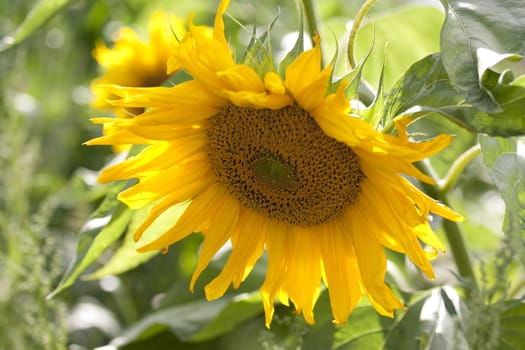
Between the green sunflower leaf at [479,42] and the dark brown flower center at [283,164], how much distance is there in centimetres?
13

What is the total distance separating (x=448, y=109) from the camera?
604 millimetres

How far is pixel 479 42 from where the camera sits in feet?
1.90

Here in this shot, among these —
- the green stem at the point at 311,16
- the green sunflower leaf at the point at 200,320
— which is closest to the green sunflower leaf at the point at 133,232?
the green sunflower leaf at the point at 200,320

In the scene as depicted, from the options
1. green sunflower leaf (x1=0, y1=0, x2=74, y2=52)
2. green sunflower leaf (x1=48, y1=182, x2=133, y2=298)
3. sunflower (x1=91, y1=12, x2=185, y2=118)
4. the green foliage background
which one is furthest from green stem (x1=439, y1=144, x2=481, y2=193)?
sunflower (x1=91, y1=12, x2=185, y2=118)

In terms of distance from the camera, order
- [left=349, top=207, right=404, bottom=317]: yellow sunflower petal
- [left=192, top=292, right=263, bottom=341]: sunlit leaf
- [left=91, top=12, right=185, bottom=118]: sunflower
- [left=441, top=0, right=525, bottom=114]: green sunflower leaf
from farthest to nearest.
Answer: [left=91, top=12, right=185, bottom=118]: sunflower, [left=192, top=292, right=263, bottom=341]: sunlit leaf, [left=349, top=207, right=404, bottom=317]: yellow sunflower petal, [left=441, top=0, right=525, bottom=114]: green sunflower leaf

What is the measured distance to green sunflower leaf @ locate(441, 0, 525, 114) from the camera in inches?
21.8

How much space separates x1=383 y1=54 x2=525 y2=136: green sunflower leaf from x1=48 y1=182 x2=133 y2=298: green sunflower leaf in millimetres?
268

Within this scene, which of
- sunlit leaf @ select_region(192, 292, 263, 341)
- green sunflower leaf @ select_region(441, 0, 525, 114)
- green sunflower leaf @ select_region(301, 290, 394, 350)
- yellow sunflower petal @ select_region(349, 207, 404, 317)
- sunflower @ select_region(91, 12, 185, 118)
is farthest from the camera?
sunflower @ select_region(91, 12, 185, 118)

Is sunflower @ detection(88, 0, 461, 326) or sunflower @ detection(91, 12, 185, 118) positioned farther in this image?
sunflower @ detection(91, 12, 185, 118)

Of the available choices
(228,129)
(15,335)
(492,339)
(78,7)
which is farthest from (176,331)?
(78,7)

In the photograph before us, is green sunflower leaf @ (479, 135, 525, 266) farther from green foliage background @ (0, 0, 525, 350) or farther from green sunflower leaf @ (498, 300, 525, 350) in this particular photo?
green sunflower leaf @ (498, 300, 525, 350)

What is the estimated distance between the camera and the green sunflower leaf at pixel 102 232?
0.75 metres

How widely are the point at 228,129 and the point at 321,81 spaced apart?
0.14 metres

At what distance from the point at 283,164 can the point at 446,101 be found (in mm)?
148
